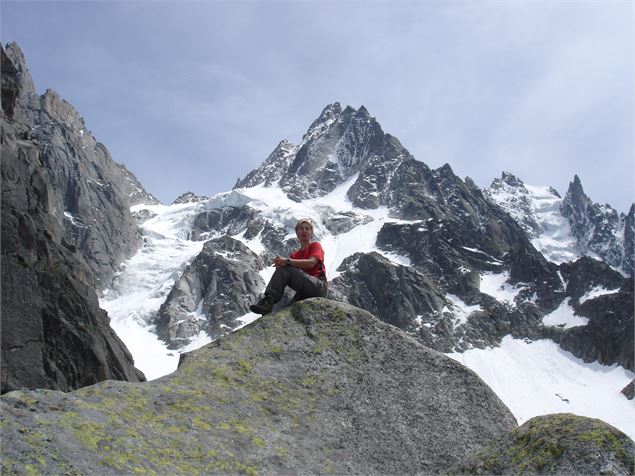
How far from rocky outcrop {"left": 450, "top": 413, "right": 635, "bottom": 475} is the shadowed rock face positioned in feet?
5.97

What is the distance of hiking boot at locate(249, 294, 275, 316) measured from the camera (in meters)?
10.7

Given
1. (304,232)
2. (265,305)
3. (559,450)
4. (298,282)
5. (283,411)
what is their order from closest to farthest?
(559,450), (283,411), (265,305), (298,282), (304,232)

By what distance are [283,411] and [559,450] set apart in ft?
12.2

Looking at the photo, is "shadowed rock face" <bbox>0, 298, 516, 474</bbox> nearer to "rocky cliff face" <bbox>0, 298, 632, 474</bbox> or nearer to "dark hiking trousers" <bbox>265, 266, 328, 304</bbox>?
"rocky cliff face" <bbox>0, 298, 632, 474</bbox>

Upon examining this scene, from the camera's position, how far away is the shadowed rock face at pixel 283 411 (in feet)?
21.5

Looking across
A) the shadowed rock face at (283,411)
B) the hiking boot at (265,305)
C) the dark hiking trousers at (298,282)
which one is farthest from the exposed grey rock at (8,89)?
the shadowed rock face at (283,411)

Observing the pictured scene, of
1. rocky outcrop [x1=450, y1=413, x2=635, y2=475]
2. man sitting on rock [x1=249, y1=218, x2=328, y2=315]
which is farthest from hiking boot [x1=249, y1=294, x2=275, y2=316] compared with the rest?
rocky outcrop [x1=450, y1=413, x2=635, y2=475]

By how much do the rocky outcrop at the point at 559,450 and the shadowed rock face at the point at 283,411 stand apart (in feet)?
Result: 5.97

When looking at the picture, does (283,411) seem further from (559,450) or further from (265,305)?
(559,450)

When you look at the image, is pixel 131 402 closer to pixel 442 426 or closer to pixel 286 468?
pixel 286 468

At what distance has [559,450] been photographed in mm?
6395

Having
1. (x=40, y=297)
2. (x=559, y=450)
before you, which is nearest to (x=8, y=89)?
(x=40, y=297)

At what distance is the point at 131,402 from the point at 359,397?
10.8 ft

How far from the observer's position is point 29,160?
76.6 m
